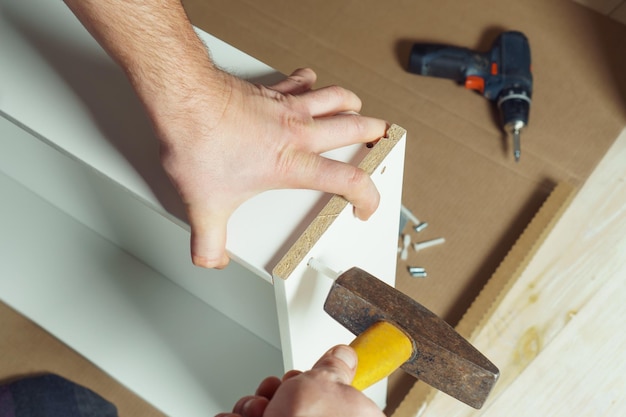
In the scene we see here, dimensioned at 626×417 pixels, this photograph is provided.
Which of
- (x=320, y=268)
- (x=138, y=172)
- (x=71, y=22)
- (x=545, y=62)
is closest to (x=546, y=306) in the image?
(x=545, y=62)

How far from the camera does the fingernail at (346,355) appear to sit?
25.3 inches

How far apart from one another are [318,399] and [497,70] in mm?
1040

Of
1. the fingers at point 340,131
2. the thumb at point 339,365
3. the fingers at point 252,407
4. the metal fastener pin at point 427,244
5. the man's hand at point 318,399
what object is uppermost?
the fingers at point 340,131

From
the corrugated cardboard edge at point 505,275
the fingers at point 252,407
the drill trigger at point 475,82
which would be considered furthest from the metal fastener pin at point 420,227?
the fingers at point 252,407

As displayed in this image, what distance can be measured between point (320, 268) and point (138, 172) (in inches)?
9.6

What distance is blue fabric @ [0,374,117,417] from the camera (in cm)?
115

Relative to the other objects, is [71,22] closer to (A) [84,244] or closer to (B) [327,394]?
(A) [84,244]

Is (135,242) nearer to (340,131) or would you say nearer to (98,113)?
(98,113)

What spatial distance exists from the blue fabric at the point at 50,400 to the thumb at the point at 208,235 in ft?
1.79

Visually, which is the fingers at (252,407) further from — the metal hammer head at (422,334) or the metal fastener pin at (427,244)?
the metal fastener pin at (427,244)

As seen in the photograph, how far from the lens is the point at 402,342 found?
696 mm

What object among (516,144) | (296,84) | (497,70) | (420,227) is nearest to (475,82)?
(497,70)

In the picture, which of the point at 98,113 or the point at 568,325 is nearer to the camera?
the point at 98,113

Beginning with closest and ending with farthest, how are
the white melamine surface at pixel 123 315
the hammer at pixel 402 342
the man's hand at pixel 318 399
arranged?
the man's hand at pixel 318 399, the hammer at pixel 402 342, the white melamine surface at pixel 123 315
